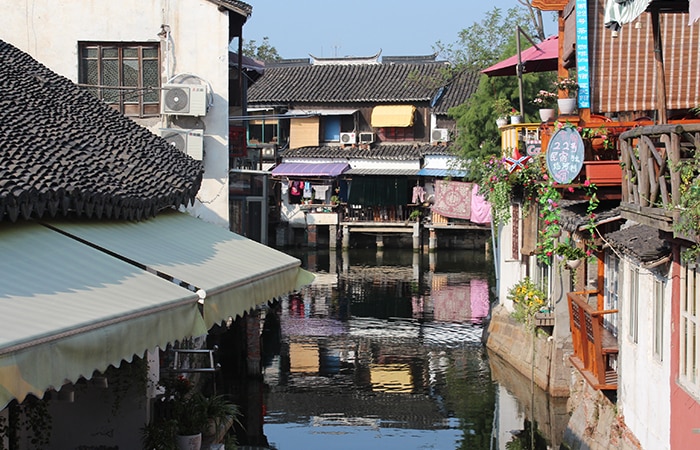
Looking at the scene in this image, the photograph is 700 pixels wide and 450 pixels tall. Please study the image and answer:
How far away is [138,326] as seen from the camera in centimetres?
733

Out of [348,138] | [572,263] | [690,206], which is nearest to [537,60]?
[572,263]

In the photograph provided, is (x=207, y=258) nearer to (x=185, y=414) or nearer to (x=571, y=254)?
(x=185, y=414)

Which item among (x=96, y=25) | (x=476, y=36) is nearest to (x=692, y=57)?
(x=96, y=25)

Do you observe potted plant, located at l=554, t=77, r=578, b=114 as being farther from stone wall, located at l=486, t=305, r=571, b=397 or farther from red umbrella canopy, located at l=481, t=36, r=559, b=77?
red umbrella canopy, located at l=481, t=36, r=559, b=77

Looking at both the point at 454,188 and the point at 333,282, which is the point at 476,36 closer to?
the point at 454,188

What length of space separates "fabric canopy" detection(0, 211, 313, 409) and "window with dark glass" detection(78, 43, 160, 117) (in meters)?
9.79

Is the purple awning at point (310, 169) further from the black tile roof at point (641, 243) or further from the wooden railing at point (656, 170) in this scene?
the wooden railing at point (656, 170)

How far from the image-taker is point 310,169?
47281 millimetres

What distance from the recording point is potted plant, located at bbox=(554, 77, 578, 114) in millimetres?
14141

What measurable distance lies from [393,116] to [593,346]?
117ft

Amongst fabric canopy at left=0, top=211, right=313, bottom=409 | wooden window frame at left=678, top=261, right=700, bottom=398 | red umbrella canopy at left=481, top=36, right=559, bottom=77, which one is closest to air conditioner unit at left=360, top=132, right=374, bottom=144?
red umbrella canopy at left=481, top=36, right=559, bottom=77

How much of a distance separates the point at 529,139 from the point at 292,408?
6620 mm

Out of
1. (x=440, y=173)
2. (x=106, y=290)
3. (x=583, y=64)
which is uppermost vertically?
(x=583, y=64)

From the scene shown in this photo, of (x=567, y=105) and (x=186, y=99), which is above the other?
(x=186, y=99)
